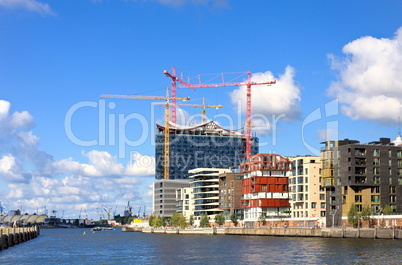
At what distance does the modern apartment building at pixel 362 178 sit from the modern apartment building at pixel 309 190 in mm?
13734

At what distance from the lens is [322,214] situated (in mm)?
191125

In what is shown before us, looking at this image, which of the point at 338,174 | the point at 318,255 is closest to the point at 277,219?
the point at 338,174

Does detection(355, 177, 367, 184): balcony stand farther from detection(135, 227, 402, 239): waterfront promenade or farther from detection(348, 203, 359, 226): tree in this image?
detection(135, 227, 402, 239): waterfront promenade

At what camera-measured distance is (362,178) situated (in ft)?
559

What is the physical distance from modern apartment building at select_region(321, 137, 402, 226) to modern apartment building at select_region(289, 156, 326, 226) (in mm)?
13734

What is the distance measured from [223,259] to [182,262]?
691 cm

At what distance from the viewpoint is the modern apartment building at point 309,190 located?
19162 cm

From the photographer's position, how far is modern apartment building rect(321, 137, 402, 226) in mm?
169500

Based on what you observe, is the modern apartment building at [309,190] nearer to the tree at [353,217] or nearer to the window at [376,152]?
the window at [376,152]

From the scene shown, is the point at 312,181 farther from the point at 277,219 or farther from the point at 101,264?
the point at 101,264

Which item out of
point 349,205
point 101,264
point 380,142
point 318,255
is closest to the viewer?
point 101,264

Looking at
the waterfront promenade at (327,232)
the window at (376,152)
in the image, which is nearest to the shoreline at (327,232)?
the waterfront promenade at (327,232)

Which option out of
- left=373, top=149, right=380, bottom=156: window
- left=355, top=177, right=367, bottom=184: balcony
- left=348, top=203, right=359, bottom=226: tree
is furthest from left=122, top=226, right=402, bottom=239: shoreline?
left=373, top=149, right=380, bottom=156: window

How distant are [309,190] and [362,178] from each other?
25.1 m
